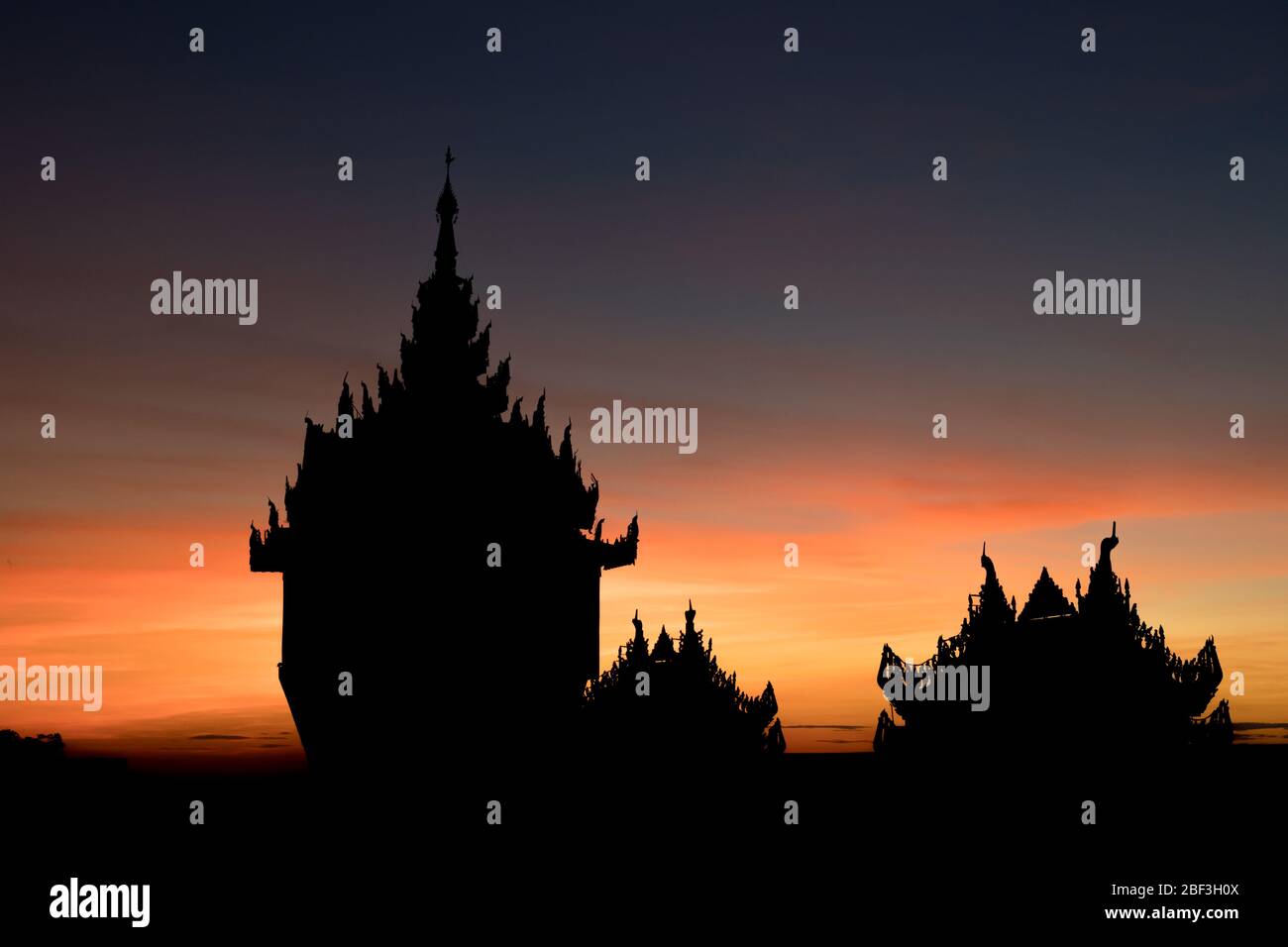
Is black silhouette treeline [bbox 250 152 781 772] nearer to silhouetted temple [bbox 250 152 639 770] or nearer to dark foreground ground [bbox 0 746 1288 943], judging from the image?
silhouetted temple [bbox 250 152 639 770]

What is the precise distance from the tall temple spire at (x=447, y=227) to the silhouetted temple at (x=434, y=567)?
3.76 meters

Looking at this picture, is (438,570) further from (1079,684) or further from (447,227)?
(1079,684)

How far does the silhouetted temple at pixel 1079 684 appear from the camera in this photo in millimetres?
28672

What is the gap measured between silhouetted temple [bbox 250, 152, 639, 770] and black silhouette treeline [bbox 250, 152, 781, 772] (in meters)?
0.05

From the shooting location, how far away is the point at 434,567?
43.2 m

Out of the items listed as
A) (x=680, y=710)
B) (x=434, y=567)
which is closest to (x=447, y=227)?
(x=434, y=567)

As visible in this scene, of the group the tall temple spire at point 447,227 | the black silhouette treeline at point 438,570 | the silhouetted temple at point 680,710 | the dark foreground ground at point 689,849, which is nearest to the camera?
the dark foreground ground at point 689,849

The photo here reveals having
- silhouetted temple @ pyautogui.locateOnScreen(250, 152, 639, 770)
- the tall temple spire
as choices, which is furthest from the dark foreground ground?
the tall temple spire

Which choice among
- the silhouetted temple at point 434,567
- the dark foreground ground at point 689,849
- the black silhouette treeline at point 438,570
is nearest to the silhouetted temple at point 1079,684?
the dark foreground ground at point 689,849

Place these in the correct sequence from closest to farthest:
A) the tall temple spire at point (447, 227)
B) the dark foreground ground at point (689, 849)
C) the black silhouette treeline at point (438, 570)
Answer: the dark foreground ground at point (689, 849) → the black silhouette treeline at point (438, 570) → the tall temple spire at point (447, 227)

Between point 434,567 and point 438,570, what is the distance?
7.2 inches

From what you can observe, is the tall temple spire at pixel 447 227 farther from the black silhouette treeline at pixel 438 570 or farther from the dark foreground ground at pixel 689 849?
the dark foreground ground at pixel 689 849

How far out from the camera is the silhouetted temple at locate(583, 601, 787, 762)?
109 ft

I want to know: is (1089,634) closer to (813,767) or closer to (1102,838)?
(1102,838)
